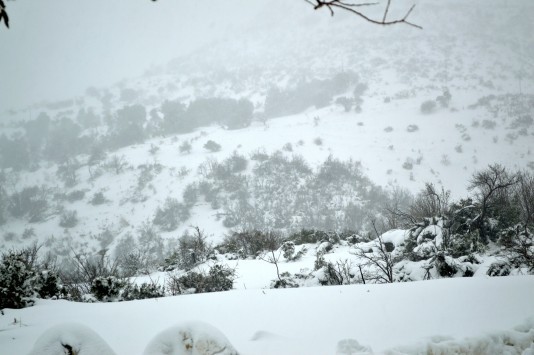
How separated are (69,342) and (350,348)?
171 cm

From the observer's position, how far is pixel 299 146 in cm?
3347

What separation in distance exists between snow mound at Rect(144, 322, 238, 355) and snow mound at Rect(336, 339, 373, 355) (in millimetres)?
697

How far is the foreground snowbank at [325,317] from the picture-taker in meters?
2.11

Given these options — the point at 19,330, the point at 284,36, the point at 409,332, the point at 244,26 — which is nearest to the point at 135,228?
the point at 19,330

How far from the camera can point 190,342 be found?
1666 mm

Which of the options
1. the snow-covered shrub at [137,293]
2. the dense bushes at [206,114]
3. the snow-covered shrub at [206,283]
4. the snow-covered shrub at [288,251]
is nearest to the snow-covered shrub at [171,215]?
the snow-covered shrub at [288,251]

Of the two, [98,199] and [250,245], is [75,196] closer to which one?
[98,199]

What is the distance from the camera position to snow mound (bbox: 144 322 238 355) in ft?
5.37

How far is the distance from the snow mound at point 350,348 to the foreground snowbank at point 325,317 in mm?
28

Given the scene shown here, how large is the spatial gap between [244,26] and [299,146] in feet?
236

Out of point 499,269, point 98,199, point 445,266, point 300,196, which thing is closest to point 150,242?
point 98,199

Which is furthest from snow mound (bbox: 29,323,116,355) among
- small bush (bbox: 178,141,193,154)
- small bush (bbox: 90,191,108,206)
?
small bush (bbox: 178,141,193,154)

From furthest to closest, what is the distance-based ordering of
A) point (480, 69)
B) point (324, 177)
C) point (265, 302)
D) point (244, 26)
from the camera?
point (244, 26) → point (480, 69) → point (324, 177) → point (265, 302)

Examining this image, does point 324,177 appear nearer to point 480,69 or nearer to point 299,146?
point 299,146
